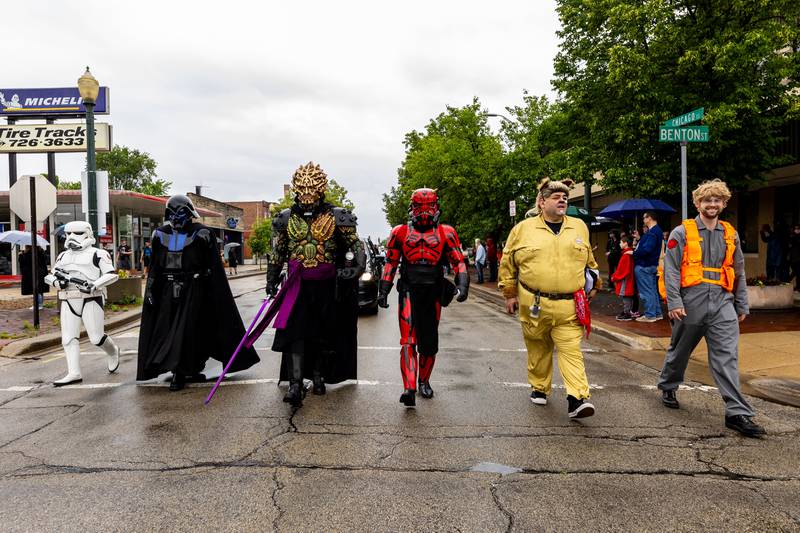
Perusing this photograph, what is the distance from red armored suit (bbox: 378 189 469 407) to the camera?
16.6ft

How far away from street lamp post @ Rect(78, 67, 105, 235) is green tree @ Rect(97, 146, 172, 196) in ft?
180

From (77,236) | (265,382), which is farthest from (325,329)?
(77,236)

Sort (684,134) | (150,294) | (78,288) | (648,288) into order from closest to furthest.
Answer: (150,294) → (78,288) → (684,134) → (648,288)

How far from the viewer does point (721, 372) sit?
14.6 ft

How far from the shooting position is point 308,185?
522 centimetres

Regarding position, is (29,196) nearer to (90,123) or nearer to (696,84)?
(90,123)

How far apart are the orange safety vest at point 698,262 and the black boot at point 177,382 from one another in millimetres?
4703

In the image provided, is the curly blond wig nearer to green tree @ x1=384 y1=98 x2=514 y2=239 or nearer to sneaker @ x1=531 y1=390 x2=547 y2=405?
sneaker @ x1=531 y1=390 x2=547 y2=405

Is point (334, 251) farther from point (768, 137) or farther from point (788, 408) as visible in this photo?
point (768, 137)

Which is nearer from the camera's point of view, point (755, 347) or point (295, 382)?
point (295, 382)

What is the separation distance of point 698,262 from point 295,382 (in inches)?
142

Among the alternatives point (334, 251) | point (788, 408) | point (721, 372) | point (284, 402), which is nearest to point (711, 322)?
point (721, 372)

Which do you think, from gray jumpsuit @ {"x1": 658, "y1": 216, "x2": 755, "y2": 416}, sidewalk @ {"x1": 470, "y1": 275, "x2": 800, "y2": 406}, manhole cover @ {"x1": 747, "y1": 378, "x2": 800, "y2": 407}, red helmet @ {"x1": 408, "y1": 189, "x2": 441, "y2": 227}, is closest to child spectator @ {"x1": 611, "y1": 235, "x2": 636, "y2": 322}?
sidewalk @ {"x1": 470, "y1": 275, "x2": 800, "y2": 406}

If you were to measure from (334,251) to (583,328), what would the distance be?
7.73ft
